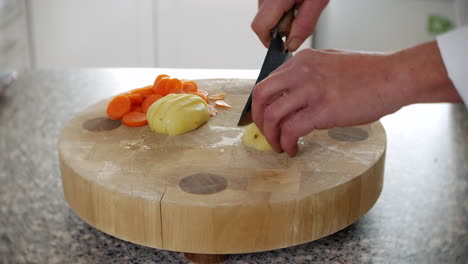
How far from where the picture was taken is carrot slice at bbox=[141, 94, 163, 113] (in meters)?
1.30

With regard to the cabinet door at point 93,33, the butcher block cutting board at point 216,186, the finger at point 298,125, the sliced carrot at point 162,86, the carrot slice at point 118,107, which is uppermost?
the finger at point 298,125

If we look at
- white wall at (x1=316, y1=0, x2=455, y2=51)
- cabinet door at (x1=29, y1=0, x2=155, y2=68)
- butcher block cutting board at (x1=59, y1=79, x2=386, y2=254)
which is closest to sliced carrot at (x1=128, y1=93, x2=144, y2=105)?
butcher block cutting board at (x1=59, y1=79, x2=386, y2=254)

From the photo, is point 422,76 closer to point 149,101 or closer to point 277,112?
point 277,112

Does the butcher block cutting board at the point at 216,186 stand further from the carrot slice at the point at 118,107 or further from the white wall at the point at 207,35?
the white wall at the point at 207,35

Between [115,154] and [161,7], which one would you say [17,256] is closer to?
[115,154]

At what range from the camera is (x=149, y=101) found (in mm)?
1310

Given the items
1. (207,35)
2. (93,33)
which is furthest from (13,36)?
(207,35)

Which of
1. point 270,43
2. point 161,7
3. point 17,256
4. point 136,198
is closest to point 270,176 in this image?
point 136,198

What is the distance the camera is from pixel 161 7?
333 cm

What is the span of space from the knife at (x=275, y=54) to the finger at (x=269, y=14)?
20mm

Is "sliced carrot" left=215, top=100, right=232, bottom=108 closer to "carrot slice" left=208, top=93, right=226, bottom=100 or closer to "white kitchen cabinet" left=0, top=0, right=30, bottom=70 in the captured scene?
"carrot slice" left=208, top=93, right=226, bottom=100

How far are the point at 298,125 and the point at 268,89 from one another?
0.25 ft

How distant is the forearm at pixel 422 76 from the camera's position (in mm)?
795

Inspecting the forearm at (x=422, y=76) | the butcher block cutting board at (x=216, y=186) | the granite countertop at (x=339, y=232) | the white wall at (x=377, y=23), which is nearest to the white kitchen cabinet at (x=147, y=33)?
the white wall at (x=377, y=23)
